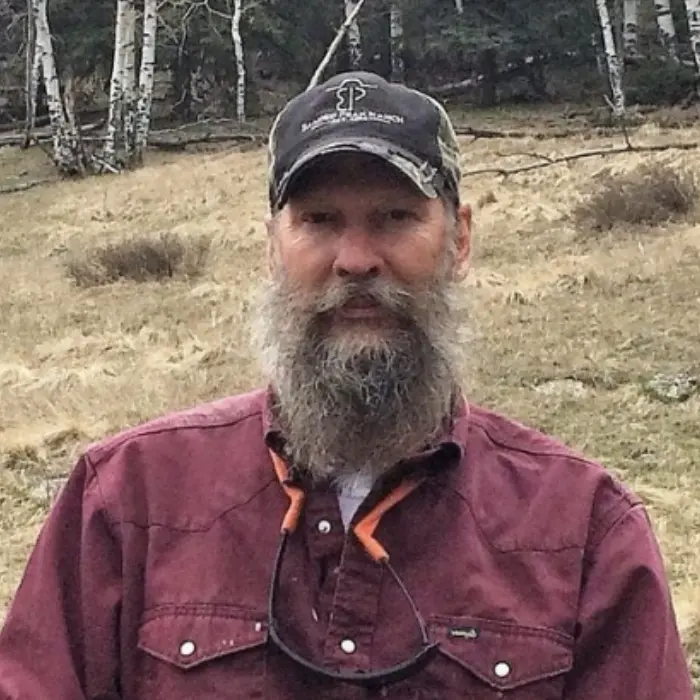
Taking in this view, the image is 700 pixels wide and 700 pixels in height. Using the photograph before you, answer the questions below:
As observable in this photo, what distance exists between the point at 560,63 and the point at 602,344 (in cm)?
2091

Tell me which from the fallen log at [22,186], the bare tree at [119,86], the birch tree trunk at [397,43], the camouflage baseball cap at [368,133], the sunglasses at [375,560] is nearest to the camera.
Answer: the sunglasses at [375,560]

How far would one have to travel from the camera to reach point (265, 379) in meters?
2.49

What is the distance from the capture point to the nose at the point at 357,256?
229 centimetres

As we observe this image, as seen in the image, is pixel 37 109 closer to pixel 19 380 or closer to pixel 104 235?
pixel 104 235

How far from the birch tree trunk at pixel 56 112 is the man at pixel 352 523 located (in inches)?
756

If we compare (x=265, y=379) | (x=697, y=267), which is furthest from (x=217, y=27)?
(x=265, y=379)

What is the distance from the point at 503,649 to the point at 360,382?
0.47 meters

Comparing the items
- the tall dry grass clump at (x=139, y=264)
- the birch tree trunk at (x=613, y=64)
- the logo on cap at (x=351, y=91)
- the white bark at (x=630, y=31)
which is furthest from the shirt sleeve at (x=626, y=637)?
the white bark at (x=630, y=31)

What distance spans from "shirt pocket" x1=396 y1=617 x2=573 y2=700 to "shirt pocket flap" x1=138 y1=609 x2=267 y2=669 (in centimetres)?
27

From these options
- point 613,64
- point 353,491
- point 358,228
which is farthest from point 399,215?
point 613,64

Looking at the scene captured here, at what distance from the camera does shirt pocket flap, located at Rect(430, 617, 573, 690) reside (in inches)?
86.1

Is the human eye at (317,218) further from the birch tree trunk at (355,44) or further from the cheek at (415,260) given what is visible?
the birch tree trunk at (355,44)

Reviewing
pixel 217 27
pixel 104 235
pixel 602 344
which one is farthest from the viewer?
pixel 217 27

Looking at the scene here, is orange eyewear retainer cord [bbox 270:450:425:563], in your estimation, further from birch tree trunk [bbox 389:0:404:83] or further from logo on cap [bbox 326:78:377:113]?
birch tree trunk [bbox 389:0:404:83]
